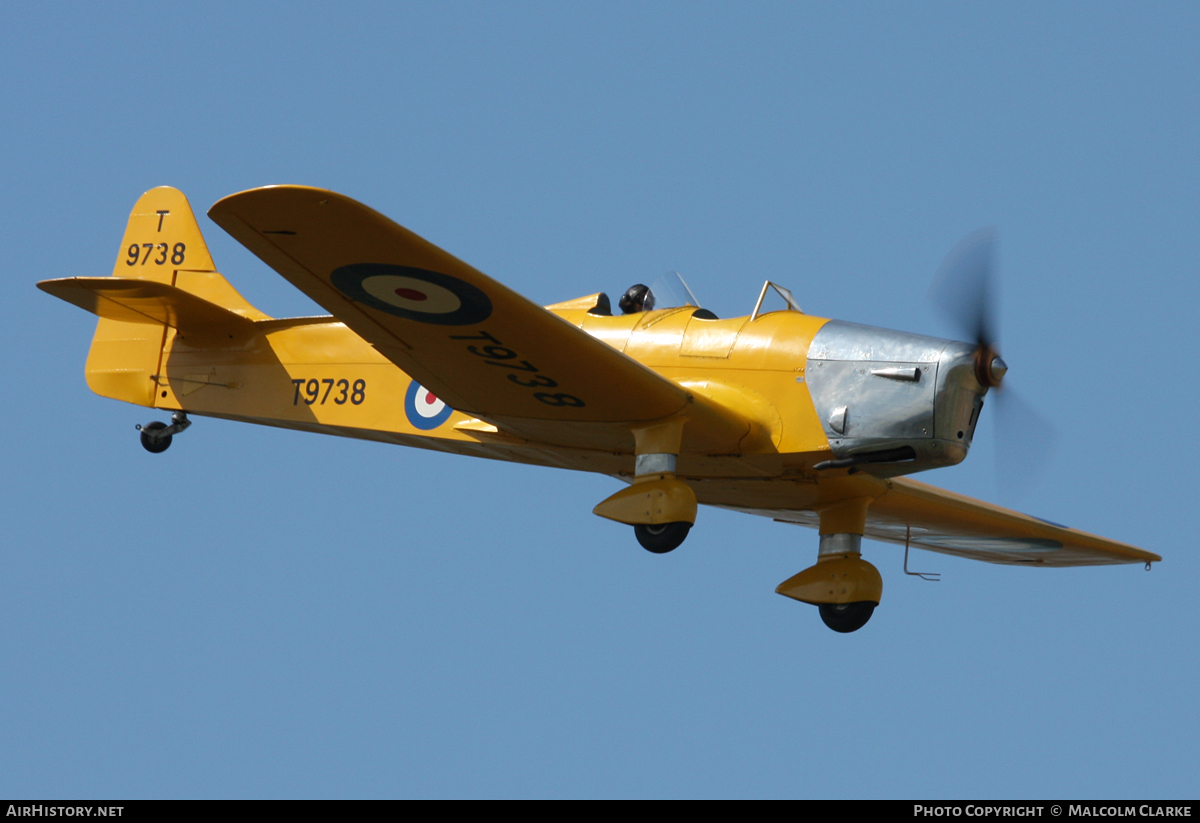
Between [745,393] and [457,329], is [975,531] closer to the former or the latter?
[745,393]

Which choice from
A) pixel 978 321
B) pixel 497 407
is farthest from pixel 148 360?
pixel 978 321

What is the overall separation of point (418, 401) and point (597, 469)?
159 centimetres

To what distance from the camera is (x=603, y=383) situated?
10578 mm

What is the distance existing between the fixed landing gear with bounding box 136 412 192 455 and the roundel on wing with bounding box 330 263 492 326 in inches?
172

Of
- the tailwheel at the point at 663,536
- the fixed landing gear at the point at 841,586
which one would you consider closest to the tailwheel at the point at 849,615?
the fixed landing gear at the point at 841,586

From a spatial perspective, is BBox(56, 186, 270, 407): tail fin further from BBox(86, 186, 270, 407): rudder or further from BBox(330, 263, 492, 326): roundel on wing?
BBox(330, 263, 492, 326): roundel on wing

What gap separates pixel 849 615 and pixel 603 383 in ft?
10.1

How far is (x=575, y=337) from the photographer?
33.5ft

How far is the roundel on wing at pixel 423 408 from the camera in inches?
488

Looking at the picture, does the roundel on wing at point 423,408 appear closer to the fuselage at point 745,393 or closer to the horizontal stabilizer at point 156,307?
the fuselage at point 745,393

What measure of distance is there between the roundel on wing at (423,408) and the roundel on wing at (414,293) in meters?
1.96

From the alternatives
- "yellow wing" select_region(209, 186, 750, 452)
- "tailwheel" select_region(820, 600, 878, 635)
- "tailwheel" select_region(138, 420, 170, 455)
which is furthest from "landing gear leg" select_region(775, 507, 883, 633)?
"tailwheel" select_region(138, 420, 170, 455)

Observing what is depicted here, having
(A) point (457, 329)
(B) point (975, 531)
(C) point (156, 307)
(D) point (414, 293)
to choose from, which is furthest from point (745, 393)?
(C) point (156, 307)

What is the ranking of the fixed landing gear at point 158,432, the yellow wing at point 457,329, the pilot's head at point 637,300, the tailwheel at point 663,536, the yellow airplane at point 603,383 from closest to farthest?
the yellow wing at point 457,329 → the yellow airplane at point 603,383 → the tailwheel at point 663,536 → the pilot's head at point 637,300 → the fixed landing gear at point 158,432
